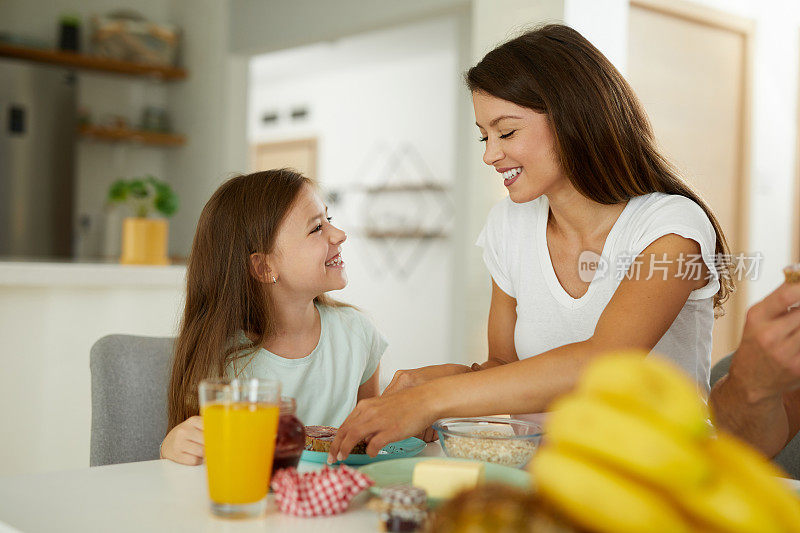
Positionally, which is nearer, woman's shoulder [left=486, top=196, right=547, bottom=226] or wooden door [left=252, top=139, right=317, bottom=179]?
woman's shoulder [left=486, top=196, right=547, bottom=226]

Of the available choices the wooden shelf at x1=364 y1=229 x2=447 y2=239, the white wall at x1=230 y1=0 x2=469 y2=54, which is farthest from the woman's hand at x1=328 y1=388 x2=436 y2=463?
the wooden shelf at x1=364 y1=229 x2=447 y2=239

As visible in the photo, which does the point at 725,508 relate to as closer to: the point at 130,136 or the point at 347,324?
the point at 347,324

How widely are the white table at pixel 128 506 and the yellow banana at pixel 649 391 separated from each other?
1.22 feet

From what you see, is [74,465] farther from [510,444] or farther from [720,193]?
[720,193]

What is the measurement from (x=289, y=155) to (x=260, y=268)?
21.0 feet

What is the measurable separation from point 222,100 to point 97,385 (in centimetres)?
361

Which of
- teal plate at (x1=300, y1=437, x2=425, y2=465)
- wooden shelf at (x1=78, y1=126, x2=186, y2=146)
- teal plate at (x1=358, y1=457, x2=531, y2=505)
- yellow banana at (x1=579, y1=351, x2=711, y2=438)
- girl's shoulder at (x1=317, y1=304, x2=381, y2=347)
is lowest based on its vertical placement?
teal plate at (x1=300, y1=437, x2=425, y2=465)

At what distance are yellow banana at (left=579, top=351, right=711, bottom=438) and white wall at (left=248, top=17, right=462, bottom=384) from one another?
5.48 meters

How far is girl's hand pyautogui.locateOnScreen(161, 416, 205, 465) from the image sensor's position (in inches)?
43.3

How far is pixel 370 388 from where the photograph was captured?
5.95 feet

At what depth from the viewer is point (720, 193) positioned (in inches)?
157

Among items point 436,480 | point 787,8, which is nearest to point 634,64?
point 787,8

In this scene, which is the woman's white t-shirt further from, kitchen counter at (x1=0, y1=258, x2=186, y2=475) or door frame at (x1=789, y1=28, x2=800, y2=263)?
door frame at (x1=789, y1=28, x2=800, y2=263)

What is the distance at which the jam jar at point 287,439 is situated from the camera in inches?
35.1
